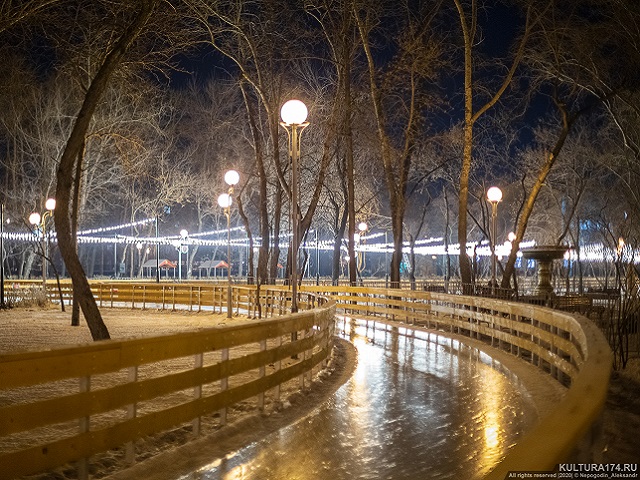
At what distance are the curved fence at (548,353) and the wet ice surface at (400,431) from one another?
93cm

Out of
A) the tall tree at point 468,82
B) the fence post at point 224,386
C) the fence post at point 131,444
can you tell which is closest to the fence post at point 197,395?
the fence post at point 224,386

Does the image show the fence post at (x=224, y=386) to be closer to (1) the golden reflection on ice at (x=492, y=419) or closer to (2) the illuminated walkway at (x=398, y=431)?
(2) the illuminated walkway at (x=398, y=431)

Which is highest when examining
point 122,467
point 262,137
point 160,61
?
point 262,137

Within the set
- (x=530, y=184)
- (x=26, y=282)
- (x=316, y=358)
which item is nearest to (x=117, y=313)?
(x=26, y=282)

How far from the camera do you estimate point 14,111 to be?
45250 millimetres

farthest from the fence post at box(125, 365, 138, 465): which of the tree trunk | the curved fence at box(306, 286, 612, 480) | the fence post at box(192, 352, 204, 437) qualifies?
the tree trunk

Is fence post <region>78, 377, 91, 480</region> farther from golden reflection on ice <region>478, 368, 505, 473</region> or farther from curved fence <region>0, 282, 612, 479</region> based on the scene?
golden reflection on ice <region>478, 368, 505, 473</region>

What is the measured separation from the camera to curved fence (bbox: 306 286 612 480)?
297 cm

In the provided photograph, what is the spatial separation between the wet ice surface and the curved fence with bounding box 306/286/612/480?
928mm

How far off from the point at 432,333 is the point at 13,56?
13342 mm

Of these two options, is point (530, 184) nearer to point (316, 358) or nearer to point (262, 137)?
point (262, 137)

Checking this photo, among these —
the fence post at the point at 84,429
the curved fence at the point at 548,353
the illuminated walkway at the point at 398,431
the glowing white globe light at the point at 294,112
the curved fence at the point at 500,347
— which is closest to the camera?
the curved fence at the point at 548,353

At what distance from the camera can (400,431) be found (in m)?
8.36

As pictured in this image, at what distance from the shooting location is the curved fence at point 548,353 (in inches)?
117
